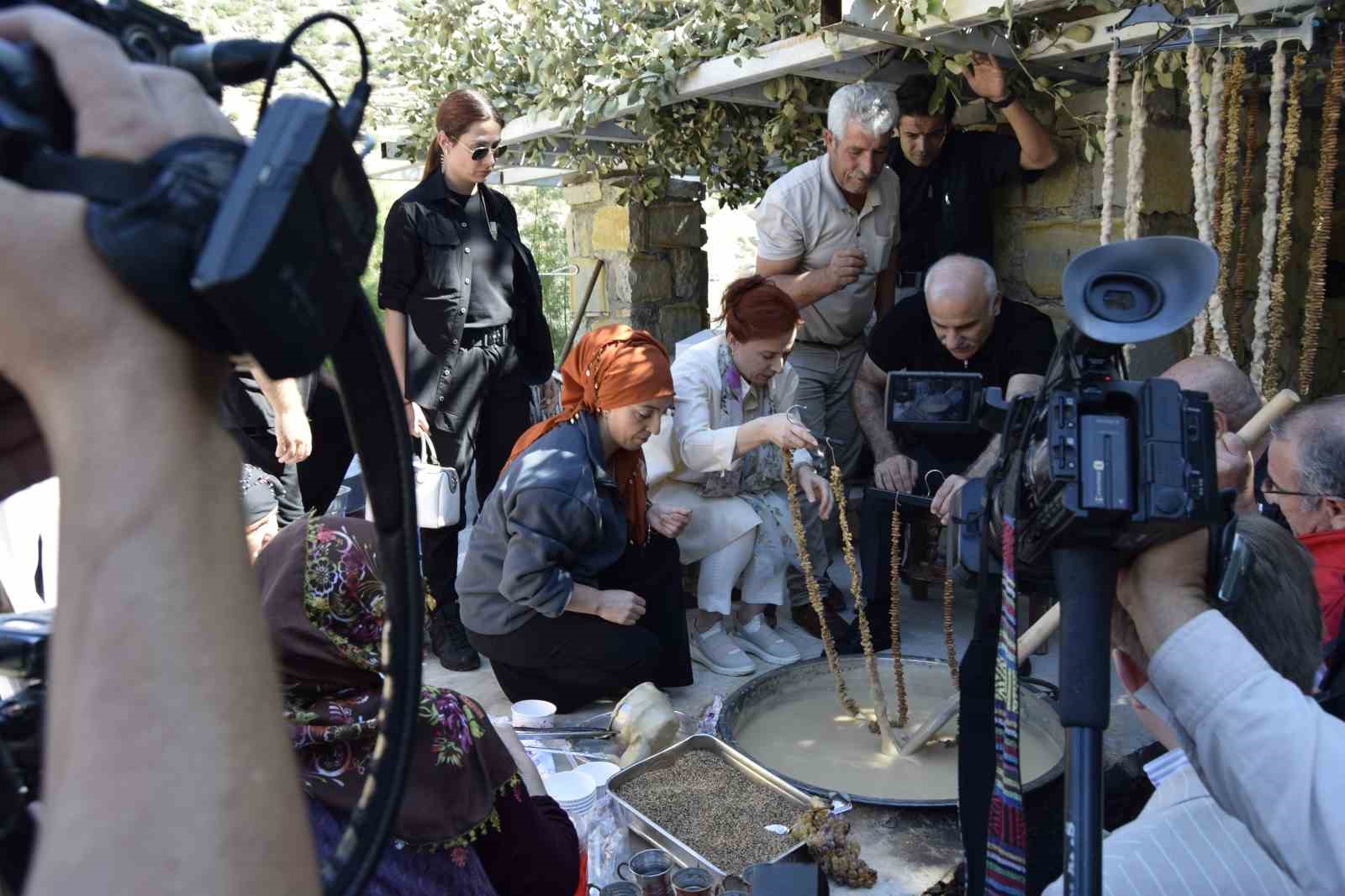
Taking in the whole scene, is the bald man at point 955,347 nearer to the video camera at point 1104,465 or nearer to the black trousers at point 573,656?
the black trousers at point 573,656

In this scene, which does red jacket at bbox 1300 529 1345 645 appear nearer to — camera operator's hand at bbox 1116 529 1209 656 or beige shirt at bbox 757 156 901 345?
camera operator's hand at bbox 1116 529 1209 656

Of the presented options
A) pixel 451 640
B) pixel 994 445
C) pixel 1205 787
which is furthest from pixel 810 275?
pixel 1205 787

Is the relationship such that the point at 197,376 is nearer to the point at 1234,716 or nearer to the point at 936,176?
the point at 1234,716

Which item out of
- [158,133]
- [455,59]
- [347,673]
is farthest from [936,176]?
[158,133]

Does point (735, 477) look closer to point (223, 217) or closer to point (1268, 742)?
point (1268, 742)

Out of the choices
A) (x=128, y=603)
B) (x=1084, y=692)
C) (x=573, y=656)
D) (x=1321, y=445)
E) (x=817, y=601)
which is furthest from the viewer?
(x=573, y=656)

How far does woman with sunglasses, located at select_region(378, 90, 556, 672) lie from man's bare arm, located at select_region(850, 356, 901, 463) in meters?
1.28

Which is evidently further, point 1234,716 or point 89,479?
point 1234,716

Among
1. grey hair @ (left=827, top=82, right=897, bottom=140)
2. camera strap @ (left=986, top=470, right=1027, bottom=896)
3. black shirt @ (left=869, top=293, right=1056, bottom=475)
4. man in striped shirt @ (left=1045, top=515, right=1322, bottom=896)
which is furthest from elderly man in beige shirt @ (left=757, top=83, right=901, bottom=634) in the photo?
camera strap @ (left=986, top=470, right=1027, bottom=896)

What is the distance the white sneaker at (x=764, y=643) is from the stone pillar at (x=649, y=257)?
1820 millimetres

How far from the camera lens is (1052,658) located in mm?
3473

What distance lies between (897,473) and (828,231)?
95 centimetres

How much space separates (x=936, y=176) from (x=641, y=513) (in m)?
1.74

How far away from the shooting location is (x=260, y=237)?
454 millimetres
